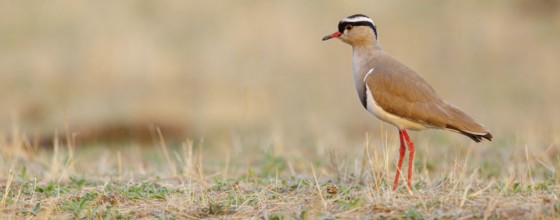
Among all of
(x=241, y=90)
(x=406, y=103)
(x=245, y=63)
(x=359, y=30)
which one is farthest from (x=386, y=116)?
(x=245, y=63)

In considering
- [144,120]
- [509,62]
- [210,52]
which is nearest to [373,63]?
[144,120]

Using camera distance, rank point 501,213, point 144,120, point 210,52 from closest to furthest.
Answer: point 501,213, point 144,120, point 210,52

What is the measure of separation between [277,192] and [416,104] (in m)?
1.19

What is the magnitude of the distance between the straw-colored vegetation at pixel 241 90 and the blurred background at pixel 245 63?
4 centimetres

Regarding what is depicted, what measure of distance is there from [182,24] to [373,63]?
12682mm

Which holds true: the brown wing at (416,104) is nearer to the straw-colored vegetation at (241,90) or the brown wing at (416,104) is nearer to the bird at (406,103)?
the bird at (406,103)

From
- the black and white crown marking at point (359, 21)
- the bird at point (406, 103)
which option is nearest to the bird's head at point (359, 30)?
the black and white crown marking at point (359, 21)

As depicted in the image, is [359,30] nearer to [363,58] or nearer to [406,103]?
[363,58]

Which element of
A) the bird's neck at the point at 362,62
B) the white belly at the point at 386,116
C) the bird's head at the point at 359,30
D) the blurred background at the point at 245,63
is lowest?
the blurred background at the point at 245,63

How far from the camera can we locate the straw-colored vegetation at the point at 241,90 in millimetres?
8102

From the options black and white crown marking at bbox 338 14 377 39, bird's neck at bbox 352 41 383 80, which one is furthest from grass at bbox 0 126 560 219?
black and white crown marking at bbox 338 14 377 39

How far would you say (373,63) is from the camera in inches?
251

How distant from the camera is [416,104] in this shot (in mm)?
6086

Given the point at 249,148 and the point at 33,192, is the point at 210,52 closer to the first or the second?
the point at 249,148
